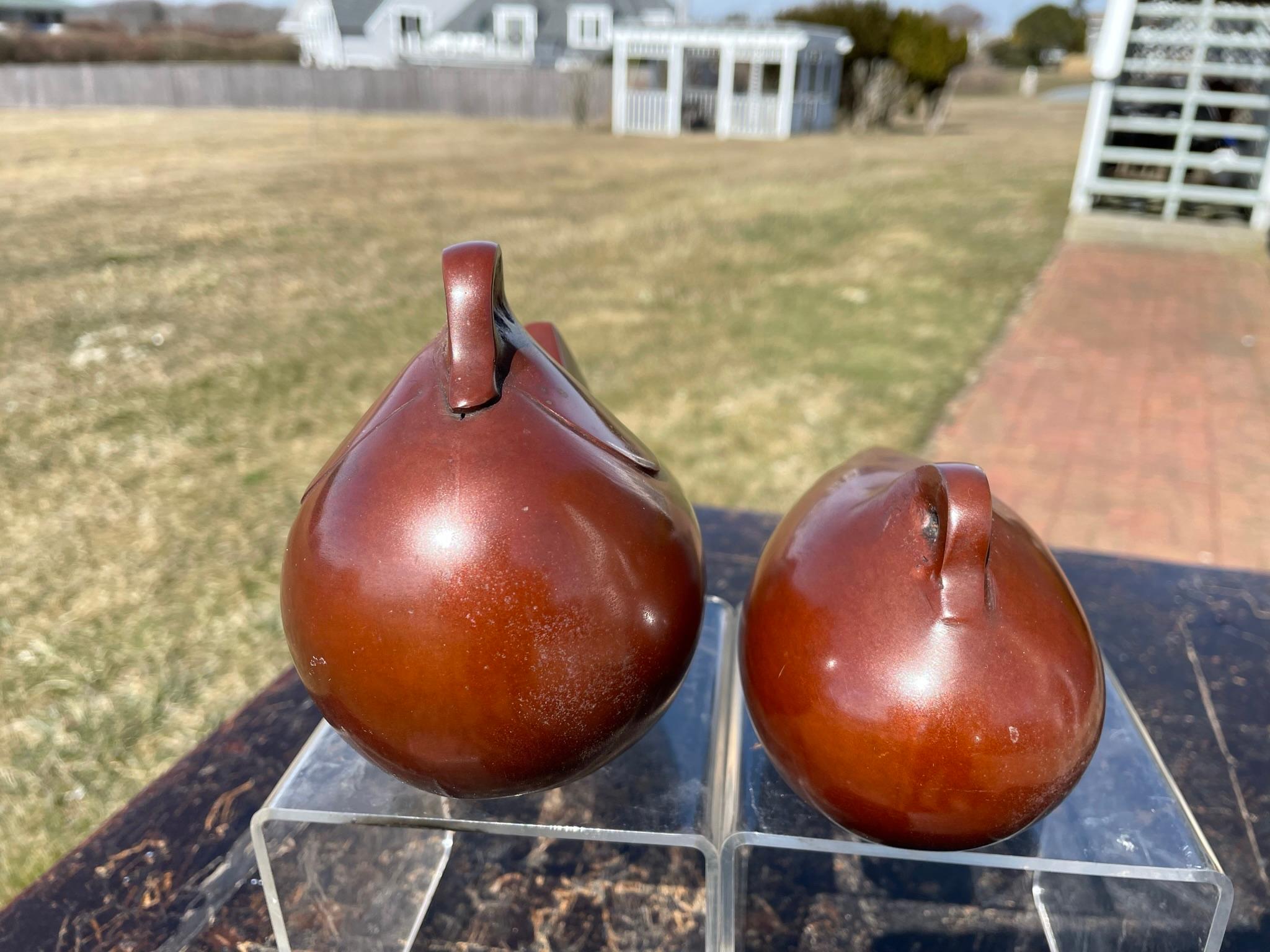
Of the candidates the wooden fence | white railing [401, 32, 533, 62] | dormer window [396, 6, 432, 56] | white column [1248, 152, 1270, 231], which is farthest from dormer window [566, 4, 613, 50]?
white column [1248, 152, 1270, 231]

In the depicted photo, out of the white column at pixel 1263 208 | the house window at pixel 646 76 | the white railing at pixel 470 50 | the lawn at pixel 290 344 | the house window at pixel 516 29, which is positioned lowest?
the lawn at pixel 290 344

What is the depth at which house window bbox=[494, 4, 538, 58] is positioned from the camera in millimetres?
34969

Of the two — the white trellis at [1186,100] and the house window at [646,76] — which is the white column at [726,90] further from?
the white trellis at [1186,100]

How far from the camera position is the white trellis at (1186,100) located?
8930 millimetres

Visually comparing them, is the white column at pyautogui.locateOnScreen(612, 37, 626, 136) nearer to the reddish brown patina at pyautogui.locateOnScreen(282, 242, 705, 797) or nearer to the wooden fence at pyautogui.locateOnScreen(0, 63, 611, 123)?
the wooden fence at pyautogui.locateOnScreen(0, 63, 611, 123)

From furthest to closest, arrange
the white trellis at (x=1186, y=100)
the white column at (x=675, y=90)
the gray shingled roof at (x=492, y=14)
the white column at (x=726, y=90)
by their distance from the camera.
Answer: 1. the gray shingled roof at (x=492, y=14)
2. the white column at (x=675, y=90)
3. the white column at (x=726, y=90)
4. the white trellis at (x=1186, y=100)

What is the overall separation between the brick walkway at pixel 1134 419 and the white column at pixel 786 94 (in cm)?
1350

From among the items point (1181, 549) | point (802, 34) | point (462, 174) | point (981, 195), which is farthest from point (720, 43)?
point (1181, 549)

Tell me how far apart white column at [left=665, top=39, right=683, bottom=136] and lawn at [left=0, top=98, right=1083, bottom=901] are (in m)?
6.26

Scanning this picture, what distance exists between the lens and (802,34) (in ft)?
64.2

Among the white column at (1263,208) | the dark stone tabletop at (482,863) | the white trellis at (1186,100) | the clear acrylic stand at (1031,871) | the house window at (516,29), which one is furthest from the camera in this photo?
the house window at (516,29)

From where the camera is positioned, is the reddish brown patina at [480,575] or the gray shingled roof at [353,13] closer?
the reddish brown patina at [480,575]

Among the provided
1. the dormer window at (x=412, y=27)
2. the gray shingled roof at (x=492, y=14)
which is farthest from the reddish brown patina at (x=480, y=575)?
the dormer window at (x=412, y=27)

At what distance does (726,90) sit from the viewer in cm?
2044
